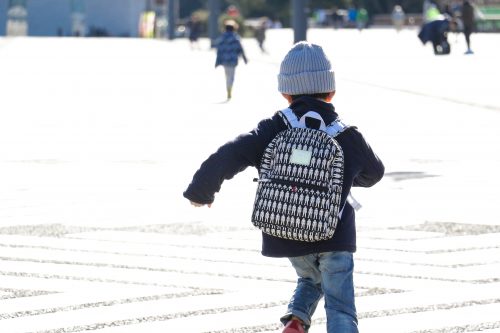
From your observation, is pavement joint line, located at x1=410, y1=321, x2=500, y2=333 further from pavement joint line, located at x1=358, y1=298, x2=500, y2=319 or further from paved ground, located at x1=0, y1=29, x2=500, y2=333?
pavement joint line, located at x1=358, y1=298, x2=500, y2=319

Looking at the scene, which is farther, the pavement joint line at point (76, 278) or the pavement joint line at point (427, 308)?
the pavement joint line at point (76, 278)

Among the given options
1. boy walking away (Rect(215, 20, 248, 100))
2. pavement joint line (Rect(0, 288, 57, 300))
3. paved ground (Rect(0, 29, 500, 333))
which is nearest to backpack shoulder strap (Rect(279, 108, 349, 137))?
paved ground (Rect(0, 29, 500, 333))

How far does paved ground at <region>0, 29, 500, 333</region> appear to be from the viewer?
23.6 feet

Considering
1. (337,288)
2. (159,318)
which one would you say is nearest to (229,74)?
(159,318)

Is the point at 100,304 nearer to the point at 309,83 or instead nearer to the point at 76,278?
the point at 76,278

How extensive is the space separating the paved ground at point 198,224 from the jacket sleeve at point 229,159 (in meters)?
1.52

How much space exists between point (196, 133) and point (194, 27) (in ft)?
134

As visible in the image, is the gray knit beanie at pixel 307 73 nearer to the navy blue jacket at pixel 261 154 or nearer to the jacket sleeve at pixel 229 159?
the navy blue jacket at pixel 261 154

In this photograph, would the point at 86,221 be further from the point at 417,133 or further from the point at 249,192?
the point at 417,133

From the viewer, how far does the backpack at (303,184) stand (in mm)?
5188

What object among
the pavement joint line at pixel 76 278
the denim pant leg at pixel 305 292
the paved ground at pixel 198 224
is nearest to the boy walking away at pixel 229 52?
the paved ground at pixel 198 224

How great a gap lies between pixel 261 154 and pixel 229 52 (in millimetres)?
22210

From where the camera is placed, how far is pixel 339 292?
527cm

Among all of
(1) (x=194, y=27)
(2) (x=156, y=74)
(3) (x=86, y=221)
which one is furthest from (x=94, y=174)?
(1) (x=194, y=27)
